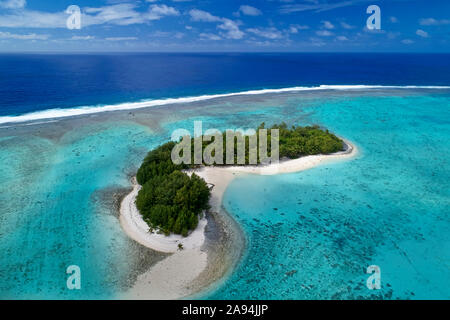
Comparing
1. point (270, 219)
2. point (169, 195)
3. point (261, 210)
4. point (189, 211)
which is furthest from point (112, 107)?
point (270, 219)

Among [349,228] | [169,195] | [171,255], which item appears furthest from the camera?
[349,228]

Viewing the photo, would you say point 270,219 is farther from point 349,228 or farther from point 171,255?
point 171,255

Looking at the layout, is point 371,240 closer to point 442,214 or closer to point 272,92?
point 442,214

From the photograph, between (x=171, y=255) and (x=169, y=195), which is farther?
(x=169, y=195)

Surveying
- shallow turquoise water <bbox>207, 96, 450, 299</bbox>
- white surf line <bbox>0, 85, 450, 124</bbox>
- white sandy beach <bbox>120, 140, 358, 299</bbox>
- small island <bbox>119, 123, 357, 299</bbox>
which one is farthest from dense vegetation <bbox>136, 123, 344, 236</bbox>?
white surf line <bbox>0, 85, 450, 124</bbox>

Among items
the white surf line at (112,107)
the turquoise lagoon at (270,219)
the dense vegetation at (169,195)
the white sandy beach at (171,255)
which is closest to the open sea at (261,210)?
the turquoise lagoon at (270,219)

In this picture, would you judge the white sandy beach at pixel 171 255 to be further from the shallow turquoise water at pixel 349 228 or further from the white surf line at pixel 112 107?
the white surf line at pixel 112 107
